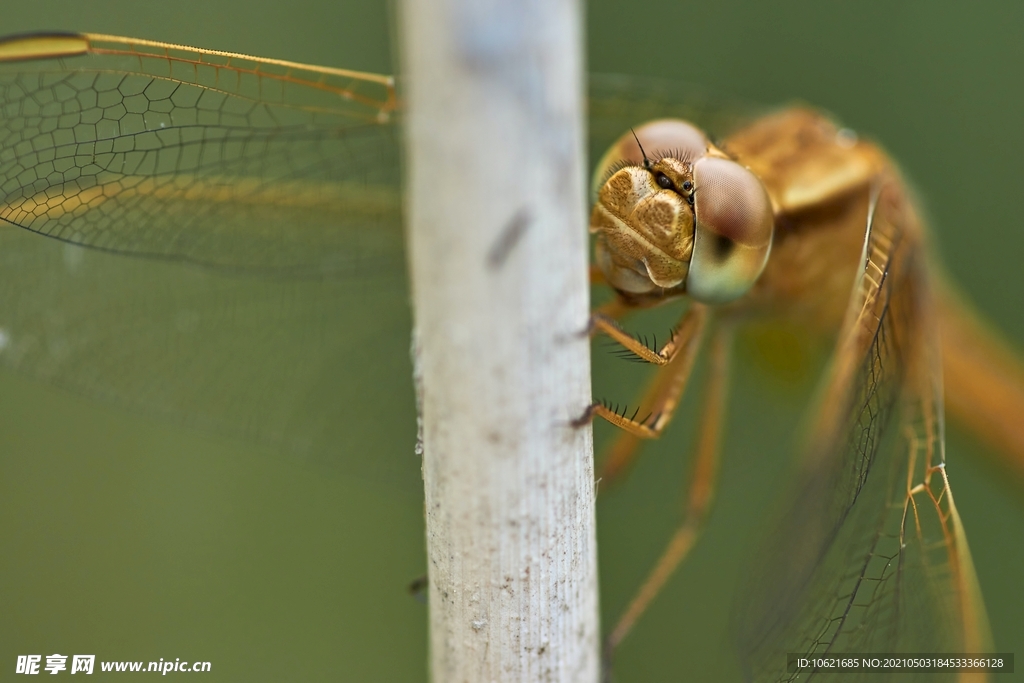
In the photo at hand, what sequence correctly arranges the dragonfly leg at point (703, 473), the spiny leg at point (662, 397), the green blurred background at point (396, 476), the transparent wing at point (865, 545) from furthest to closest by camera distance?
the green blurred background at point (396, 476), the dragonfly leg at point (703, 473), the spiny leg at point (662, 397), the transparent wing at point (865, 545)

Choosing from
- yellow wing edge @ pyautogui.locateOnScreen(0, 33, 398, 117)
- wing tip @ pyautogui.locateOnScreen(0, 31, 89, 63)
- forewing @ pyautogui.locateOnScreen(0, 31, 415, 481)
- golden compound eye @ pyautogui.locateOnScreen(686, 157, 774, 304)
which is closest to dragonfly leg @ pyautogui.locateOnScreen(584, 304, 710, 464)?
golden compound eye @ pyautogui.locateOnScreen(686, 157, 774, 304)

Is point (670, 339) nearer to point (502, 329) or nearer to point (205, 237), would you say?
point (502, 329)

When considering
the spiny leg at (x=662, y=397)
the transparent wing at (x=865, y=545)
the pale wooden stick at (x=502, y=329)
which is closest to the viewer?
the pale wooden stick at (x=502, y=329)

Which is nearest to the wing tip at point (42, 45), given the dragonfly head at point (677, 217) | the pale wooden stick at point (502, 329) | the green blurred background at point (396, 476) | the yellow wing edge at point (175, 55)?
the yellow wing edge at point (175, 55)

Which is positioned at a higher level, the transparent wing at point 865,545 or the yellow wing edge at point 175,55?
the yellow wing edge at point 175,55

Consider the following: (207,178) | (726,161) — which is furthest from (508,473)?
(207,178)

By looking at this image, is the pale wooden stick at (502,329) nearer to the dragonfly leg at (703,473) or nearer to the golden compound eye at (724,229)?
the golden compound eye at (724,229)

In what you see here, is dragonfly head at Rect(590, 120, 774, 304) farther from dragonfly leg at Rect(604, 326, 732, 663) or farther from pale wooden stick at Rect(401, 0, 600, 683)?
dragonfly leg at Rect(604, 326, 732, 663)
